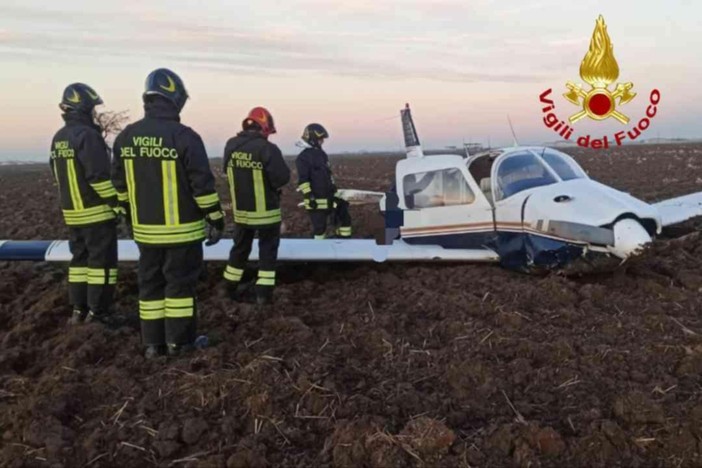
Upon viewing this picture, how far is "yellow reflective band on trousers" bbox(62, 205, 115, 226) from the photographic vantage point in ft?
18.6

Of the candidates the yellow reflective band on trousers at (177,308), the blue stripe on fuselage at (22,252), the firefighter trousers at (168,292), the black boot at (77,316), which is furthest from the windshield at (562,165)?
the blue stripe on fuselage at (22,252)

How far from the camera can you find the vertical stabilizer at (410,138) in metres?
12.0

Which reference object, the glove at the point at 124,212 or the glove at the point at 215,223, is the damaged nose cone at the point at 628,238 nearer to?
the glove at the point at 215,223

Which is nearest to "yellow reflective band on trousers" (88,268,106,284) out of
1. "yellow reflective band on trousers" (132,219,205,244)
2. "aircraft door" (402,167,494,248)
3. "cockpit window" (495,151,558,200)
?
"yellow reflective band on trousers" (132,219,205,244)

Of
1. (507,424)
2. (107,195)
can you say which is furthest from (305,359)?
(107,195)

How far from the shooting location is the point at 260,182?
6.31m

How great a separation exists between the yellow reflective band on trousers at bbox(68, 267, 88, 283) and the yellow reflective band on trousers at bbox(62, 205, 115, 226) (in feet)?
1.66

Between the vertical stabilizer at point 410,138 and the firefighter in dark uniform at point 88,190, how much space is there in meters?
7.19

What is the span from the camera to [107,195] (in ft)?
18.2

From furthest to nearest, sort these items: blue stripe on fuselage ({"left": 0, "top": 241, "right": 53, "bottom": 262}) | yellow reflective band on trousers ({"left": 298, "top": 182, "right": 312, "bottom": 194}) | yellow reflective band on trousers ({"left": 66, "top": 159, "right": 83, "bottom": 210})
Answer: yellow reflective band on trousers ({"left": 298, "top": 182, "right": 312, "bottom": 194}) → blue stripe on fuselage ({"left": 0, "top": 241, "right": 53, "bottom": 262}) → yellow reflective band on trousers ({"left": 66, "top": 159, "right": 83, "bottom": 210})

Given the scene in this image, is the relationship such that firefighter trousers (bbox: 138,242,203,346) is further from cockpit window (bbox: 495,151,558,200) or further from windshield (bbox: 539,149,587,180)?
windshield (bbox: 539,149,587,180)

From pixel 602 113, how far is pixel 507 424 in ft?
19.2

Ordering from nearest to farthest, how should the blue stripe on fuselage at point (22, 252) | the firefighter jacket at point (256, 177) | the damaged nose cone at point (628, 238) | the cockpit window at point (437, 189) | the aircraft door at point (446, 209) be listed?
the damaged nose cone at point (628, 238), the firefighter jacket at point (256, 177), the blue stripe on fuselage at point (22, 252), the aircraft door at point (446, 209), the cockpit window at point (437, 189)

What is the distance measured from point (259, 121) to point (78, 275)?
8.07 ft
